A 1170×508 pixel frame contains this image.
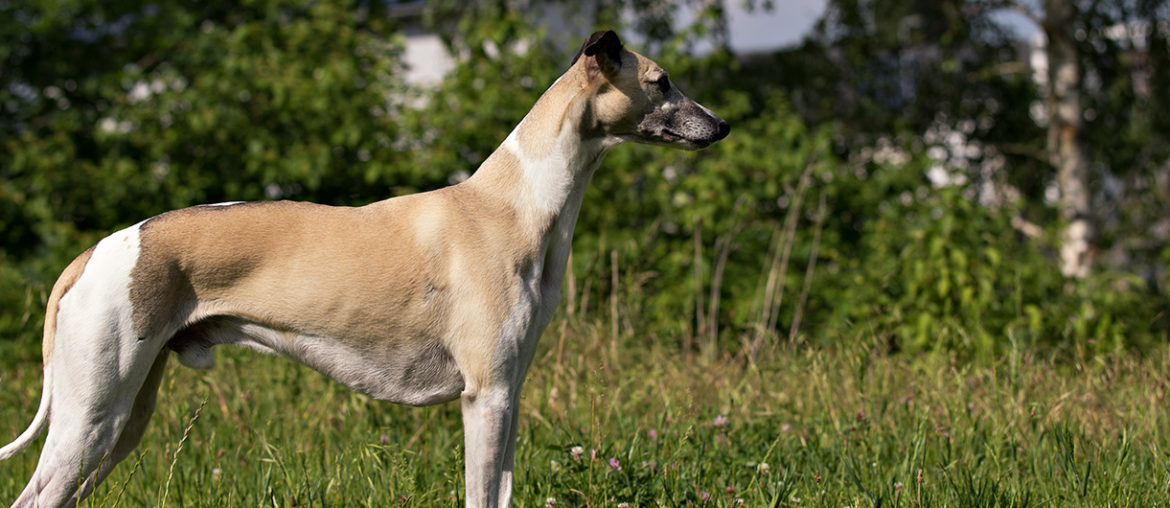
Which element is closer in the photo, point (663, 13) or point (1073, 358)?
point (1073, 358)

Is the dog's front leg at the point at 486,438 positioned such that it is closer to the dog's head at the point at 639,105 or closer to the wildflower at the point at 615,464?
the wildflower at the point at 615,464

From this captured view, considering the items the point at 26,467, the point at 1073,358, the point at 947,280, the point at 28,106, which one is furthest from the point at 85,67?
the point at 1073,358

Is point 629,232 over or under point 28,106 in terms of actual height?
over

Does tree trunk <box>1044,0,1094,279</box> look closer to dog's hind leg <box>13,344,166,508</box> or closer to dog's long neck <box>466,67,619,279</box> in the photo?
dog's long neck <box>466,67,619,279</box>

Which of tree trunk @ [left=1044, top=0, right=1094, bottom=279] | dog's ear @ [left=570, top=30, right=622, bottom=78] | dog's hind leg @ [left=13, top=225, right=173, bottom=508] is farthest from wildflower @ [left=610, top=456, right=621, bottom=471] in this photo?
tree trunk @ [left=1044, top=0, right=1094, bottom=279]

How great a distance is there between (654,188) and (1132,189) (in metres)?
7.44

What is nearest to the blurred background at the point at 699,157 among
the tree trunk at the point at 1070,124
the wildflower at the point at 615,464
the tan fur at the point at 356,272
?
the tree trunk at the point at 1070,124

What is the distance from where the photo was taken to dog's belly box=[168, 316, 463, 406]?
2.61 meters

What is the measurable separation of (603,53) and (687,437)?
1.37 meters

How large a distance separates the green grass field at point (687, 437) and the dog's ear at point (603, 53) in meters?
0.91

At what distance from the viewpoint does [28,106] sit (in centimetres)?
920

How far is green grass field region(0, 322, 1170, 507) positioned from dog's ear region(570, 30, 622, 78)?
908 mm

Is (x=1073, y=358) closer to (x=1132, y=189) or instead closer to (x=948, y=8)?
(x=948, y=8)

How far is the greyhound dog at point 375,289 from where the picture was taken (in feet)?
8.00
